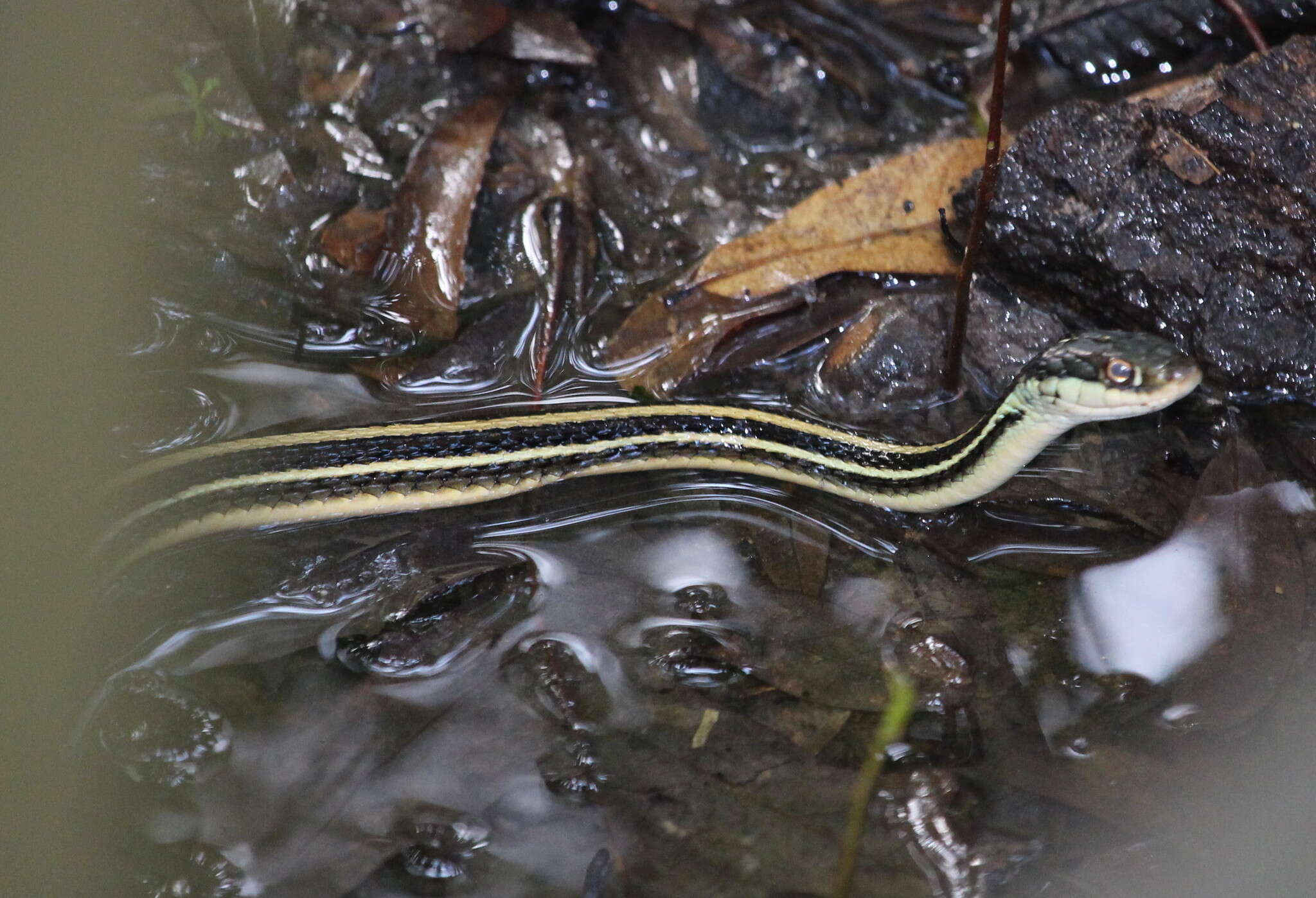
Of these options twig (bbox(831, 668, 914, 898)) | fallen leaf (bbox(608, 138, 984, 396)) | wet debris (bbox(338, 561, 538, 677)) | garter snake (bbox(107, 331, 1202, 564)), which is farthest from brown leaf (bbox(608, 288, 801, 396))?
twig (bbox(831, 668, 914, 898))

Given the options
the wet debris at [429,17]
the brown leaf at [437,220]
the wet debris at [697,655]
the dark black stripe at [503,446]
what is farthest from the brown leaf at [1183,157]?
the wet debris at [429,17]

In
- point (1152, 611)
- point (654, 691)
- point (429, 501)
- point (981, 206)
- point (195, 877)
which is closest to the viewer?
point (195, 877)

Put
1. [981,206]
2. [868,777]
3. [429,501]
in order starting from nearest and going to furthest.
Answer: [868,777], [981,206], [429,501]

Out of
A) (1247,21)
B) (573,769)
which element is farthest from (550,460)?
(1247,21)

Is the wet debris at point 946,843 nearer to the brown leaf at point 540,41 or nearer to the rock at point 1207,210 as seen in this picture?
the rock at point 1207,210

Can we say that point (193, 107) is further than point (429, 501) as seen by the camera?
Yes

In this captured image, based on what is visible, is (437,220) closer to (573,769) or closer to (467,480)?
(467,480)
